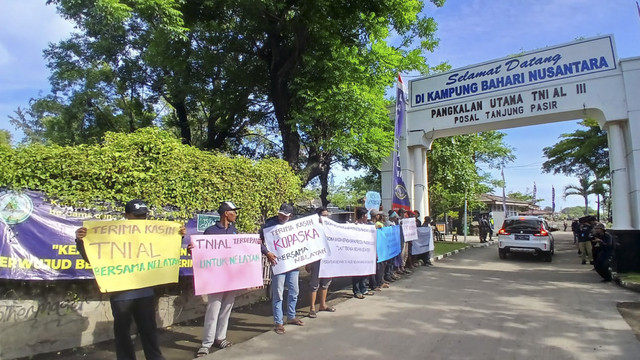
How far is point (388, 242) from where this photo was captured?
877 cm

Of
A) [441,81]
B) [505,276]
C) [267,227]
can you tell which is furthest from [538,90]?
[267,227]

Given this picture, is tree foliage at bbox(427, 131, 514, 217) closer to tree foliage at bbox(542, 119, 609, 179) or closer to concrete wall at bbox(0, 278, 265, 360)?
tree foliage at bbox(542, 119, 609, 179)

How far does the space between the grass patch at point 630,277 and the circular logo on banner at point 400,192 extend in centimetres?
592

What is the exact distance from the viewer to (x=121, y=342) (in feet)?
12.2

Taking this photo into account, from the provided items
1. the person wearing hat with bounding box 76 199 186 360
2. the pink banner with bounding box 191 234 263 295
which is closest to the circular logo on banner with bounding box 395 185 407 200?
the pink banner with bounding box 191 234 263 295

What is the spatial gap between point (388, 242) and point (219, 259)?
4.75m

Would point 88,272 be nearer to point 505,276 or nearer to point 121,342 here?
point 121,342

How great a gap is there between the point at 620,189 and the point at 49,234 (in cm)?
1275

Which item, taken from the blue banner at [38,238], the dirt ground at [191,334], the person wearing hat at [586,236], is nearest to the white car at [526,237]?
the person wearing hat at [586,236]

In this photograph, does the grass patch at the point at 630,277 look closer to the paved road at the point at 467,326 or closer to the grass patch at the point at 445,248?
the paved road at the point at 467,326

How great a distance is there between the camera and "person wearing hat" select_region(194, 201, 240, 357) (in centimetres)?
470

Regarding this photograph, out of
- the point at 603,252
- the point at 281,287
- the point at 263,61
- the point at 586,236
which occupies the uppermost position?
the point at 263,61

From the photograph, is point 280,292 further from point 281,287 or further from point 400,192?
point 400,192

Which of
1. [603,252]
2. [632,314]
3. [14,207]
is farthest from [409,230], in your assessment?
[14,207]
